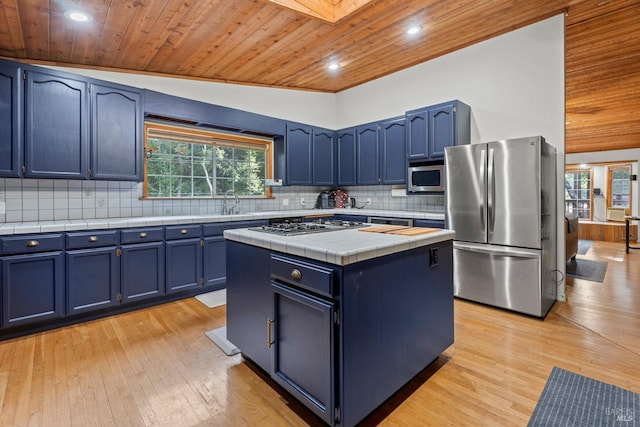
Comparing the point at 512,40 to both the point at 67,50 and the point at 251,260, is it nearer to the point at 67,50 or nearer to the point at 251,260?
the point at 251,260

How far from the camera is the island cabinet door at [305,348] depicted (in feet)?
4.79

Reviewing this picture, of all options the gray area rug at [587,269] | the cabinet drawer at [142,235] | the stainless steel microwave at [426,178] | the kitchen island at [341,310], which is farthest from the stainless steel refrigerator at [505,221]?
the cabinet drawer at [142,235]

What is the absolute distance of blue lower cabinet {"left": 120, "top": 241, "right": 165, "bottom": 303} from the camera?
3.04 m

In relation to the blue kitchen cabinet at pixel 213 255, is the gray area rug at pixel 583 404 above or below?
below

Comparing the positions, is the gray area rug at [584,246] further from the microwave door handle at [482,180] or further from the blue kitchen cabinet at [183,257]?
the blue kitchen cabinet at [183,257]

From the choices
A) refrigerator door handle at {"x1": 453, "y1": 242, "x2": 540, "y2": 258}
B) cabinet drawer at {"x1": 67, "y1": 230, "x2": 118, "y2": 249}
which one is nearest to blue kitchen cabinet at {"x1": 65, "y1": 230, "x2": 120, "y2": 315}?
cabinet drawer at {"x1": 67, "y1": 230, "x2": 118, "y2": 249}

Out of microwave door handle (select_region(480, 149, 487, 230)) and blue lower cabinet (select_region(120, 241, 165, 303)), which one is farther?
microwave door handle (select_region(480, 149, 487, 230))

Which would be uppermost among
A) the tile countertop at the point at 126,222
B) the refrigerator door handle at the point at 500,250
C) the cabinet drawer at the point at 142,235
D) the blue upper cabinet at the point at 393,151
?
the blue upper cabinet at the point at 393,151

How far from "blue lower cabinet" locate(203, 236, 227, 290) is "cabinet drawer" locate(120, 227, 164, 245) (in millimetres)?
486

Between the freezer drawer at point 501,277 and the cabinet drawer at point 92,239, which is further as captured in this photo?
the freezer drawer at point 501,277

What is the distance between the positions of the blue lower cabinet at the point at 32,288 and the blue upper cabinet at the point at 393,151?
3.84 m

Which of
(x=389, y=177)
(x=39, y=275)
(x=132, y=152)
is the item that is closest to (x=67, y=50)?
(x=132, y=152)

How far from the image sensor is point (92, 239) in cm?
284

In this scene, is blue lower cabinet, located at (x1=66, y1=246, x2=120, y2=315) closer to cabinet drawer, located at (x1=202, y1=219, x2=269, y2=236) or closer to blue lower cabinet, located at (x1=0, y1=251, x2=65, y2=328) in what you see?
blue lower cabinet, located at (x1=0, y1=251, x2=65, y2=328)
